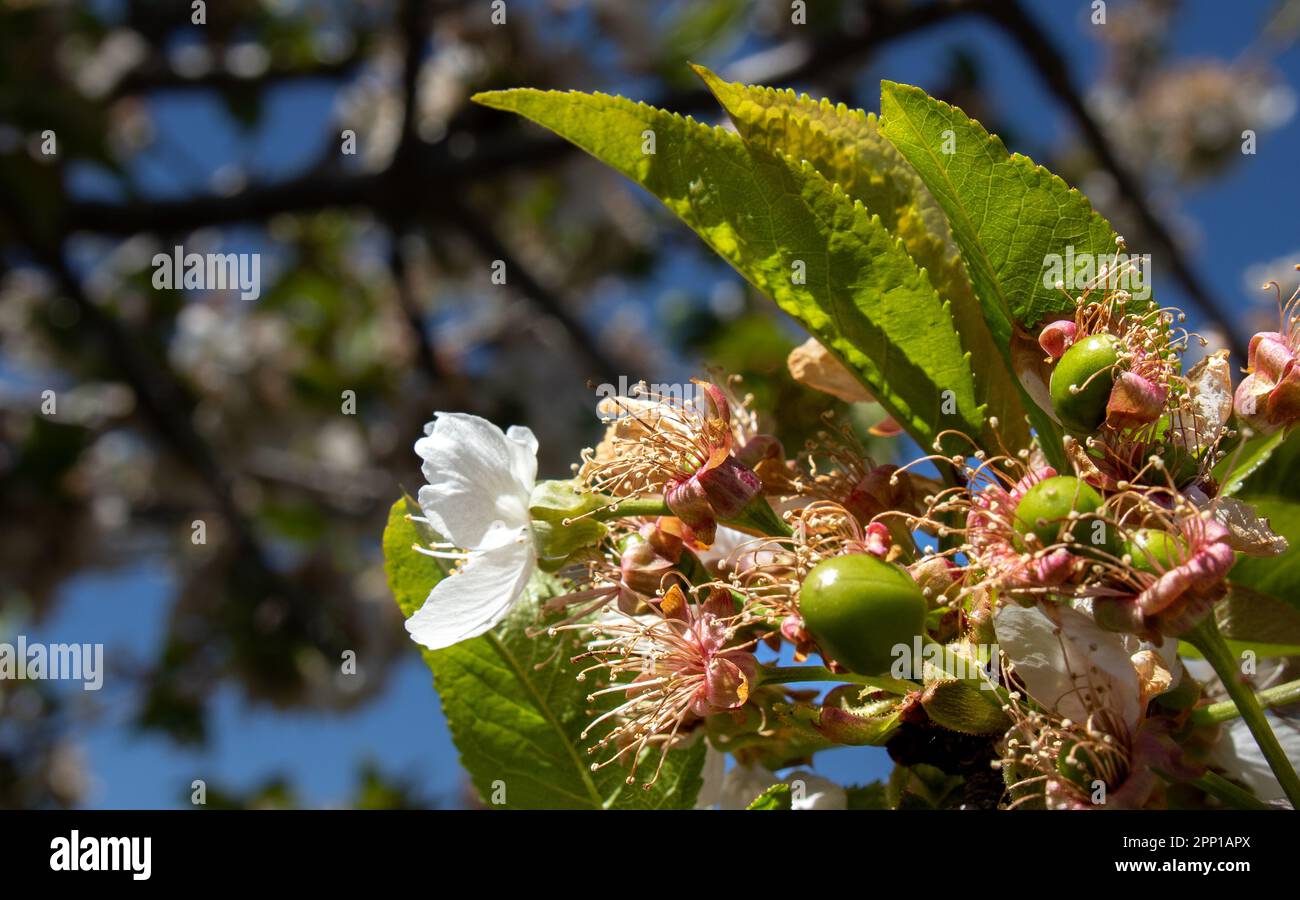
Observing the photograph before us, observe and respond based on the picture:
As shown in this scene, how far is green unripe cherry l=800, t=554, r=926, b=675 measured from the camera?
1.54 ft

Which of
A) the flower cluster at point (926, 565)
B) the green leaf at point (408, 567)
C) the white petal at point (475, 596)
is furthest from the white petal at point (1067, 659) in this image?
the green leaf at point (408, 567)

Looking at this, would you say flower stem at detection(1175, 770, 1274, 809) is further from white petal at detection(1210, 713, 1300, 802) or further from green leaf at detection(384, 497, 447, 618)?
green leaf at detection(384, 497, 447, 618)

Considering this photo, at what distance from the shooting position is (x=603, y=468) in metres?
0.61

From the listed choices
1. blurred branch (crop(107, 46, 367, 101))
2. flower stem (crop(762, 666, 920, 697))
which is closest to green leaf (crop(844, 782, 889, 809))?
flower stem (crop(762, 666, 920, 697))

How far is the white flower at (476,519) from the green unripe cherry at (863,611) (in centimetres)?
16

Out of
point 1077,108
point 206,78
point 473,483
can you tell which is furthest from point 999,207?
point 206,78

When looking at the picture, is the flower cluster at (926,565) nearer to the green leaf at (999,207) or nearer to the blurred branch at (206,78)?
the green leaf at (999,207)

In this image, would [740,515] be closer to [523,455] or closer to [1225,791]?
[523,455]

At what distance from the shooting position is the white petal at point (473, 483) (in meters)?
0.57

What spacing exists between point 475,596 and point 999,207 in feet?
1.06

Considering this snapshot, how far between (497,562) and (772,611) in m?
0.14

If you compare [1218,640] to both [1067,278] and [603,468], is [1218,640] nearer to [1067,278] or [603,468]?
[1067,278]
